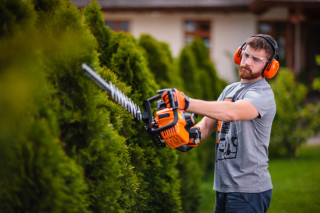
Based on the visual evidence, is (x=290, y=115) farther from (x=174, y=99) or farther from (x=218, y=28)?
(x=218, y=28)

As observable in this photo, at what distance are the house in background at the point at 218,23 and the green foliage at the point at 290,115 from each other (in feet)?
27.4

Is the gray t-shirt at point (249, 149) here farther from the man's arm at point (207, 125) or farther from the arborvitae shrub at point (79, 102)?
the arborvitae shrub at point (79, 102)

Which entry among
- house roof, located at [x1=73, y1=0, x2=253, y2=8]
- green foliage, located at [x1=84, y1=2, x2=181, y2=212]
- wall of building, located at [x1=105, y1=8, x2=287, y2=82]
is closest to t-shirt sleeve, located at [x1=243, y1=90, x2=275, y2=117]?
green foliage, located at [x1=84, y1=2, x2=181, y2=212]

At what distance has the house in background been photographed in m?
18.4

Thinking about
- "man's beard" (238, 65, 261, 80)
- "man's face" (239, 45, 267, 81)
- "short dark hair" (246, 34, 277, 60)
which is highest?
"short dark hair" (246, 34, 277, 60)

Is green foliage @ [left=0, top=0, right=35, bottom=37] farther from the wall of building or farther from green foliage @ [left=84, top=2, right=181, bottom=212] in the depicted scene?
the wall of building

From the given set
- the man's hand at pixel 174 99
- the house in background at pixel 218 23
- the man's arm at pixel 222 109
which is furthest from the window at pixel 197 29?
the man's hand at pixel 174 99

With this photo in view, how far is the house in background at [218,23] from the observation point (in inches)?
723

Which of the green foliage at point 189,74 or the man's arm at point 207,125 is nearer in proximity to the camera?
the man's arm at point 207,125

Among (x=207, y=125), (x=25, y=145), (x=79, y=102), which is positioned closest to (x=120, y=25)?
(x=207, y=125)

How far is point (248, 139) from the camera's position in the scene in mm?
3219

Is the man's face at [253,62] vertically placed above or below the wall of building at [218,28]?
below

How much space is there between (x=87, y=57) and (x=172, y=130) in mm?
821

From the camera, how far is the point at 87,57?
2.50m
